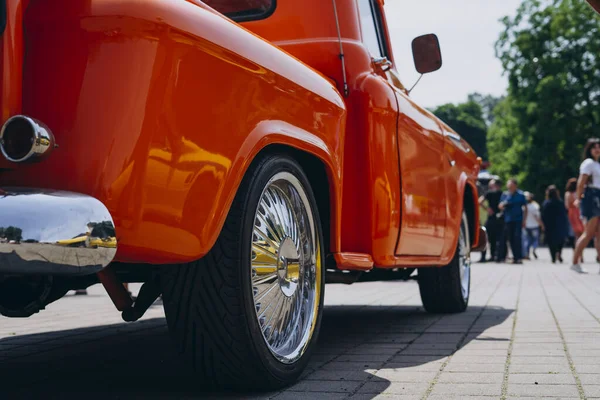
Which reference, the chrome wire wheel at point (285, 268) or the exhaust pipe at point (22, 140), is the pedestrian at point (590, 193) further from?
the exhaust pipe at point (22, 140)

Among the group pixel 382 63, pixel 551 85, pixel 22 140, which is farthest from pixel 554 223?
pixel 551 85

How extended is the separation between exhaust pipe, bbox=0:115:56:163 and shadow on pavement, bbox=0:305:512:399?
44.7 inches

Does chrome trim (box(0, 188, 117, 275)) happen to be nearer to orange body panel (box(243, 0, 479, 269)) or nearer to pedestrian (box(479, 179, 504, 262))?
orange body panel (box(243, 0, 479, 269))

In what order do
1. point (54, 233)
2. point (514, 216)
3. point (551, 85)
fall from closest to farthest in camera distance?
point (54, 233) → point (514, 216) → point (551, 85)

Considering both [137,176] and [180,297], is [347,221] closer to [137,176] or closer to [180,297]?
[180,297]

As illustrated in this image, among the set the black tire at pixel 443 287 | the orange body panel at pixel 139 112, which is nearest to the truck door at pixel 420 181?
the black tire at pixel 443 287

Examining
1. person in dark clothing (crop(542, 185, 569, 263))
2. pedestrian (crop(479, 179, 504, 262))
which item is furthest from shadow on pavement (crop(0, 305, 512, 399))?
pedestrian (crop(479, 179, 504, 262))

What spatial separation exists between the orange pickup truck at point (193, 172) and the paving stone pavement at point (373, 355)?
354mm

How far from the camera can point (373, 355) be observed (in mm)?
4266

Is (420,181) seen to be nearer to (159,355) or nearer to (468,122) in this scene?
(159,355)

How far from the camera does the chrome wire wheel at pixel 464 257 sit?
21.8 ft

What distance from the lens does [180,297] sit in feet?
9.57

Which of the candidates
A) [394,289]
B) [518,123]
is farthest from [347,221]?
[518,123]

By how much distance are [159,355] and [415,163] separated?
5.98 ft
